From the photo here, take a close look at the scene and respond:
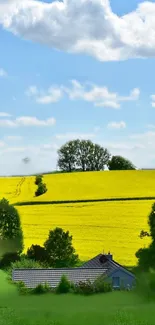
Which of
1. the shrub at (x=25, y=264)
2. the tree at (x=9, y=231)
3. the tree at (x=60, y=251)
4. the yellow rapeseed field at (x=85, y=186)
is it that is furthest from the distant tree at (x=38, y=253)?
the yellow rapeseed field at (x=85, y=186)

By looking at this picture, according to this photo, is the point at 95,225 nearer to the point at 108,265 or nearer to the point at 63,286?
the point at 108,265

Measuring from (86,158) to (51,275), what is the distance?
105 metres

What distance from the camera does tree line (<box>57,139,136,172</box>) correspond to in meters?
142

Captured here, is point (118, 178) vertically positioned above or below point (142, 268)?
above

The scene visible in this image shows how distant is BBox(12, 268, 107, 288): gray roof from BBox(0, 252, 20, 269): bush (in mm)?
6628

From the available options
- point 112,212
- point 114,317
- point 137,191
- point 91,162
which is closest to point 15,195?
point 137,191

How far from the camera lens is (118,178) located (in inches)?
4309

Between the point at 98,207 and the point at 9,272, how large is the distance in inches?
1342

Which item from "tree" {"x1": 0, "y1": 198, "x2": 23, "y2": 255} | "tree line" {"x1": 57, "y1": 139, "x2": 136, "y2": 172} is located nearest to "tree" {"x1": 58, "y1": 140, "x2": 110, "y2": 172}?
"tree line" {"x1": 57, "y1": 139, "x2": 136, "y2": 172}

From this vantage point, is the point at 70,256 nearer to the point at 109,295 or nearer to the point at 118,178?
the point at 109,295

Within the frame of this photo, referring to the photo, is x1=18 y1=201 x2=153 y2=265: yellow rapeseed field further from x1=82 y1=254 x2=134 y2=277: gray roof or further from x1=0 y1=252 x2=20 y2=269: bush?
x1=0 y1=252 x2=20 y2=269: bush

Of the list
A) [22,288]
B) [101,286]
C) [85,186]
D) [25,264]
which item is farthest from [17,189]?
[101,286]

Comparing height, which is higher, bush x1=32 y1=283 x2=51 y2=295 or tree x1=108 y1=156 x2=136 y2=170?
tree x1=108 y1=156 x2=136 y2=170

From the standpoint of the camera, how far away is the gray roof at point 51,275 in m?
38.8
